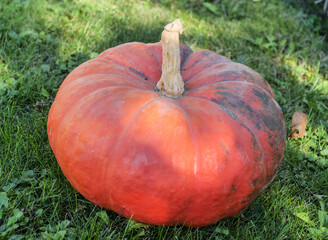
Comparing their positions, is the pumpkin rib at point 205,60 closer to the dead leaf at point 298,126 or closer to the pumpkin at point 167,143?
the pumpkin at point 167,143

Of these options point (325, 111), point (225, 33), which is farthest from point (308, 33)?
point (325, 111)

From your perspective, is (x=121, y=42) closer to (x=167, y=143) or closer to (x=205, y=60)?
(x=205, y=60)

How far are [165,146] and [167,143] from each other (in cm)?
2

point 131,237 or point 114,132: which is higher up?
point 114,132

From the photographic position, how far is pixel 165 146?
187 centimetres

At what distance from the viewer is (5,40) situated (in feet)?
11.4

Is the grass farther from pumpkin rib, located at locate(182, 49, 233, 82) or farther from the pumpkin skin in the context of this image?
pumpkin rib, located at locate(182, 49, 233, 82)

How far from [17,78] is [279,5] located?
3576 mm

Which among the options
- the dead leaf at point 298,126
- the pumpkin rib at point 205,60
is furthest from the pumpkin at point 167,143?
the dead leaf at point 298,126

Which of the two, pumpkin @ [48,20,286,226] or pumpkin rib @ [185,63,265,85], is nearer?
pumpkin @ [48,20,286,226]

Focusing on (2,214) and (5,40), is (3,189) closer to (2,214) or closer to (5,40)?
(2,214)

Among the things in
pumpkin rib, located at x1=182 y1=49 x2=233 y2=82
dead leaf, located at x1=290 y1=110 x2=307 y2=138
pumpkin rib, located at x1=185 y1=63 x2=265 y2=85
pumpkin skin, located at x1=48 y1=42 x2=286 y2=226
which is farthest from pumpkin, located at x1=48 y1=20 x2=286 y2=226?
dead leaf, located at x1=290 y1=110 x2=307 y2=138

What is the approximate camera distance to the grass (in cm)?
217

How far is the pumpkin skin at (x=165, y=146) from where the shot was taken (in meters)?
1.88
